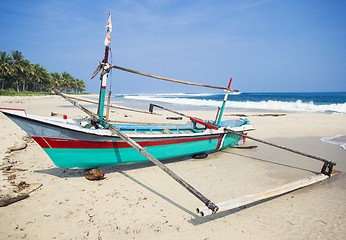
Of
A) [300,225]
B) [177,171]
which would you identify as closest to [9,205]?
[177,171]

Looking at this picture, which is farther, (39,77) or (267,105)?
(39,77)

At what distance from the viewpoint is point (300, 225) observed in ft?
11.5

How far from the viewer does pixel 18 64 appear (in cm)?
4044

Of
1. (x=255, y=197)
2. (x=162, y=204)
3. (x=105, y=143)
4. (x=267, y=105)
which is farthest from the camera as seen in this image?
(x=267, y=105)

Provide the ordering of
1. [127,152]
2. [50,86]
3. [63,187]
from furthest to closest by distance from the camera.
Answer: [50,86] < [127,152] < [63,187]

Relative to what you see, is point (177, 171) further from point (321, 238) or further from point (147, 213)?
point (321, 238)

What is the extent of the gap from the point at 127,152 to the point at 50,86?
68.2 metres

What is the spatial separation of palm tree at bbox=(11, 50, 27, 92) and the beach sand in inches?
1809

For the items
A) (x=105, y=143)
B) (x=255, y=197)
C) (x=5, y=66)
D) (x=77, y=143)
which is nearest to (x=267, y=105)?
(x=255, y=197)

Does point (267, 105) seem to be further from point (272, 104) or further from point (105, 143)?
point (105, 143)

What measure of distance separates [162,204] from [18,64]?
51935mm

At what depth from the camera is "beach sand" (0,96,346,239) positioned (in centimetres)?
318

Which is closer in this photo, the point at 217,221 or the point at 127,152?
the point at 217,221

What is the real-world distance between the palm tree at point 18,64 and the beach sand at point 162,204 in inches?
1809
